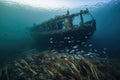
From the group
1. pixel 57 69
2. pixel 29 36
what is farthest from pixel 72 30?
pixel 57 69

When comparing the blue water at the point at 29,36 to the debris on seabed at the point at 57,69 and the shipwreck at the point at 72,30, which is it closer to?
the shipwreck at the point at 72,30

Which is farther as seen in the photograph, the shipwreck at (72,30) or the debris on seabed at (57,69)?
the shipwreck at (72,30)

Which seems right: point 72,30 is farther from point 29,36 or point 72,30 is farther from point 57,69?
point 57,69

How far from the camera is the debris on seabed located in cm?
561

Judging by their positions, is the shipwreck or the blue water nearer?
the shipwreck

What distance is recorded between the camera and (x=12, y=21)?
8914 millimetres

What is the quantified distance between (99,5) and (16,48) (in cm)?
350

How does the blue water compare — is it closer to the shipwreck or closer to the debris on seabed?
the shipwreck

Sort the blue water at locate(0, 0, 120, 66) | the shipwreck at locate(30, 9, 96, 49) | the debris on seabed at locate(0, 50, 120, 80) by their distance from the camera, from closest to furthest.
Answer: the debris on seabed at locate(0, 50, 120, 80) → the shipwreck at locate(30, 9, 96, 49) → the blue water at locate(0, 0, 120, 66)

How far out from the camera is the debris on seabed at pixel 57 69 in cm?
561

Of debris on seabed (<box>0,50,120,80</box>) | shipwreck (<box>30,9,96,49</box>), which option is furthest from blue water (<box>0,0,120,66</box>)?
debris on seabed (<box>0,50,120,80</box>)

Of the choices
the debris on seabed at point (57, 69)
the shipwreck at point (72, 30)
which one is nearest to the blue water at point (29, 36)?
the shipwreck at point (72, 30)

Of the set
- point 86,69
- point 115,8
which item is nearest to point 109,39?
point 115,8

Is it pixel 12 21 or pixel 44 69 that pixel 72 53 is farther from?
pixel 12 21
